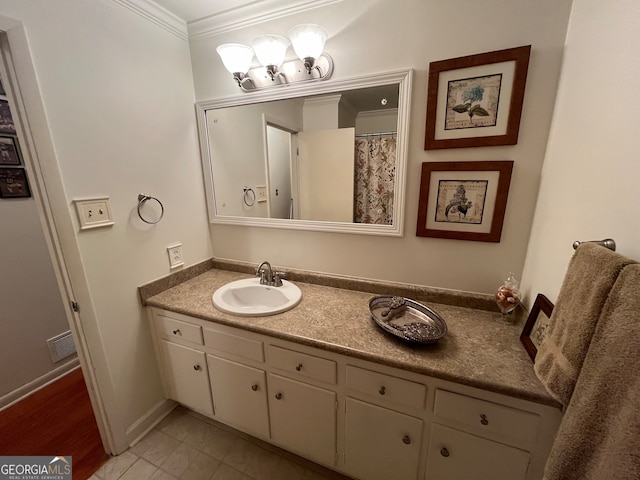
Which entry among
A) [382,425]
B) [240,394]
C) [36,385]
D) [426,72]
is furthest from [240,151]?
[36,385]

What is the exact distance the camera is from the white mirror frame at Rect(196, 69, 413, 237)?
116 centimetres

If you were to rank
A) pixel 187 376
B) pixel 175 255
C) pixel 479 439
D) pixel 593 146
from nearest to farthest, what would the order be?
pixel 593 146
pixel 479 439
pixel 187 376
pixel 175 255

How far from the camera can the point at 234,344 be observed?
122cm

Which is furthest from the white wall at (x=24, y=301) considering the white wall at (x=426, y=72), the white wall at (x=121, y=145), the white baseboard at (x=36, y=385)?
the white wall at (x=426, y=72)

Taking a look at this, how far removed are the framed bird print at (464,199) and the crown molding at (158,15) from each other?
157 cm

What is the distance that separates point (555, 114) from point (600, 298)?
0.77 meters

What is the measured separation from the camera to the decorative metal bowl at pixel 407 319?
3.21 feet

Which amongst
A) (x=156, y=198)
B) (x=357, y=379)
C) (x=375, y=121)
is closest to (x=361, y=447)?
(x=357, y=379)

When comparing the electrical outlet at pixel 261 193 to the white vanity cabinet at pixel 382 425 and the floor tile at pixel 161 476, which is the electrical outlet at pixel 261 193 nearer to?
the white vanity cabinet at pixel 382 425

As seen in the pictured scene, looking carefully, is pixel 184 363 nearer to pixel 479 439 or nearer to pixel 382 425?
pixel 382 425

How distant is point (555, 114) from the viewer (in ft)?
3.14

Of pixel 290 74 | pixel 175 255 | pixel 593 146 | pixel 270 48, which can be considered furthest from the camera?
pixel 175 255

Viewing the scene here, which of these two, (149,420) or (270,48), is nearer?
(270,48)

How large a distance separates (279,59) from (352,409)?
1644mm
